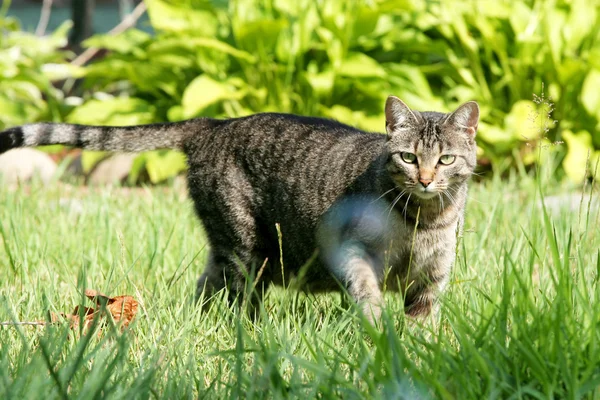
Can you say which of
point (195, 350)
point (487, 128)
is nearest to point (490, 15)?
point (487, 128)

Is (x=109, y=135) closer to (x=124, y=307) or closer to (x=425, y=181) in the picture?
(x=124, y=307)

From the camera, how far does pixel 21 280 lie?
313 cm

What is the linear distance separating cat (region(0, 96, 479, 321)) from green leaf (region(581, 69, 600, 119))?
2566 mm

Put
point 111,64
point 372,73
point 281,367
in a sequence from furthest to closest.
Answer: point 111,64 → point 372,73 → point 281,367

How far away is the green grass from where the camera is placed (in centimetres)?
193

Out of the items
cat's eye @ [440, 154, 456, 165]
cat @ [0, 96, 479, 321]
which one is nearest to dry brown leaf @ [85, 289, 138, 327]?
cat @ [0, 96, 479, 321]

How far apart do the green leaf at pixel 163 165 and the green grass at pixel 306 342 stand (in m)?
2.22

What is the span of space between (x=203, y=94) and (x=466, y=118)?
9.41ft

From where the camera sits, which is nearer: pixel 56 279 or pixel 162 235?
pixel 56 279

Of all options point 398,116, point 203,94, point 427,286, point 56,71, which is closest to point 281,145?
point 398,116

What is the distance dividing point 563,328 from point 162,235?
242cm

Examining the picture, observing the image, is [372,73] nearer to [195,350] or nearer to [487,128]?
[487,128]

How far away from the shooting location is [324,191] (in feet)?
10.8

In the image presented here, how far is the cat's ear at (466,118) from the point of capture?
122 inches
